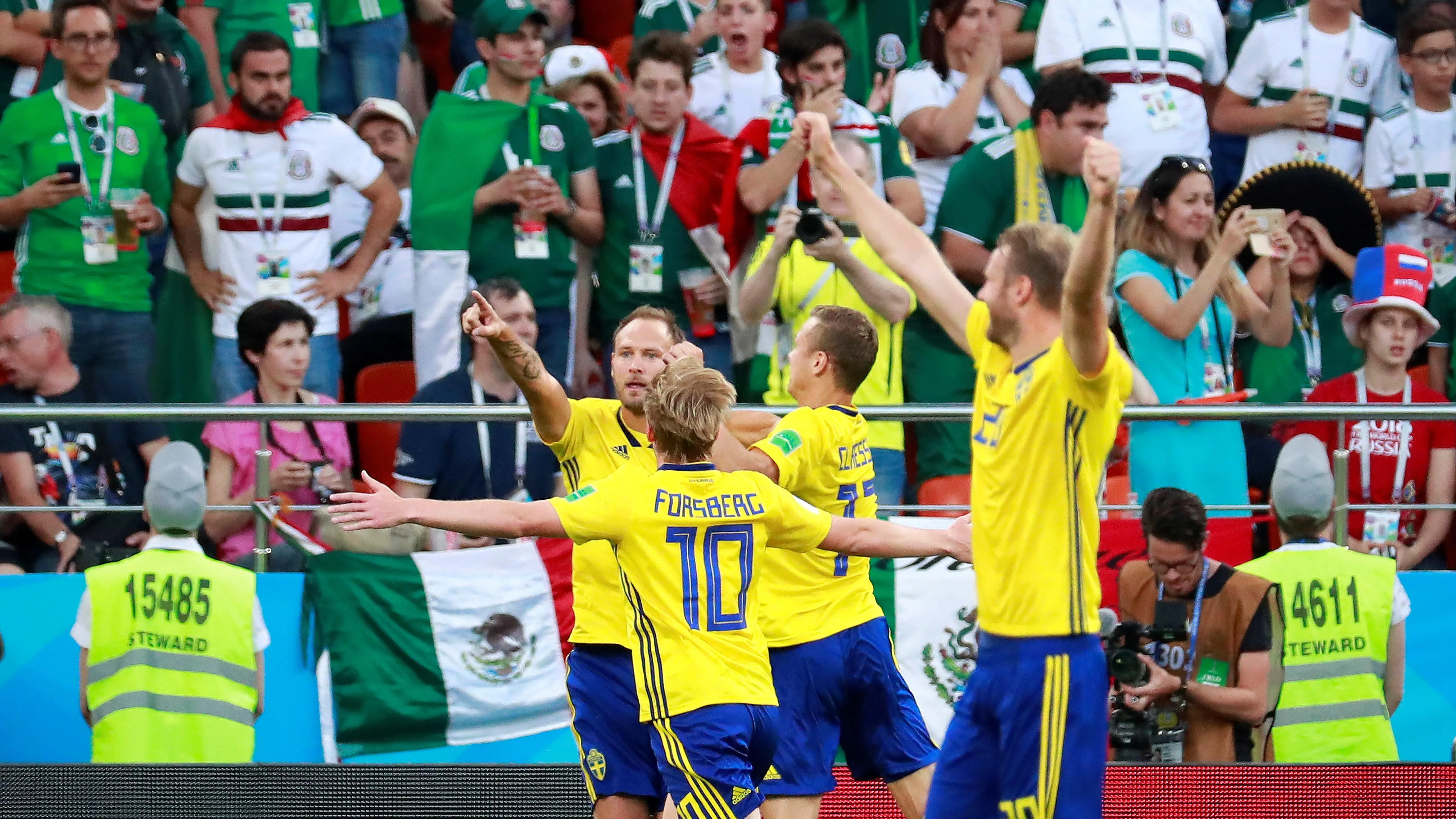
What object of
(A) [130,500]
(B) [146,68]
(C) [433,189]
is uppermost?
(B) [146,68]

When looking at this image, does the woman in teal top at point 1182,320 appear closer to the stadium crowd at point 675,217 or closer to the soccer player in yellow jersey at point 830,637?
the stadium crowd at point 675,217

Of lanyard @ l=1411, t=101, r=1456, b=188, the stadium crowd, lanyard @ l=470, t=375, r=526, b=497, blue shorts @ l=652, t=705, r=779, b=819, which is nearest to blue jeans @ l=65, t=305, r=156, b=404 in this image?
the stadium crowd

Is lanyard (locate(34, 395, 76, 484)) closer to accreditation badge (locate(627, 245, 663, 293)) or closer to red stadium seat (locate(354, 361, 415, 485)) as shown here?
red stadium seat (locate(354, 361, 415, 485))

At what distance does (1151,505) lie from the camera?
7008 mm

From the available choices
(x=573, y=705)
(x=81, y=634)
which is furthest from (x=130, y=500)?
(x=573, y=705)

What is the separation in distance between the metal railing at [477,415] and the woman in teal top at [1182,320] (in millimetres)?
286

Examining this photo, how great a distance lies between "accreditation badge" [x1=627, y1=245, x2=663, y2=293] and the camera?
28.6 feet

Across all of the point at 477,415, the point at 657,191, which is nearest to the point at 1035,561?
the point at 477,415

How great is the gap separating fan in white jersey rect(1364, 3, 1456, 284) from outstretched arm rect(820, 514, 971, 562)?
16.3 feet

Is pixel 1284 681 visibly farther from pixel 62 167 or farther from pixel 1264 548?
pixel 62 167

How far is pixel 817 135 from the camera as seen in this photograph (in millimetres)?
5027

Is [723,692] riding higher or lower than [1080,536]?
lower

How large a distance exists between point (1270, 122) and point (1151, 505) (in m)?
3.28

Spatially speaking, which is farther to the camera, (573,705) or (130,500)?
(130,500)
